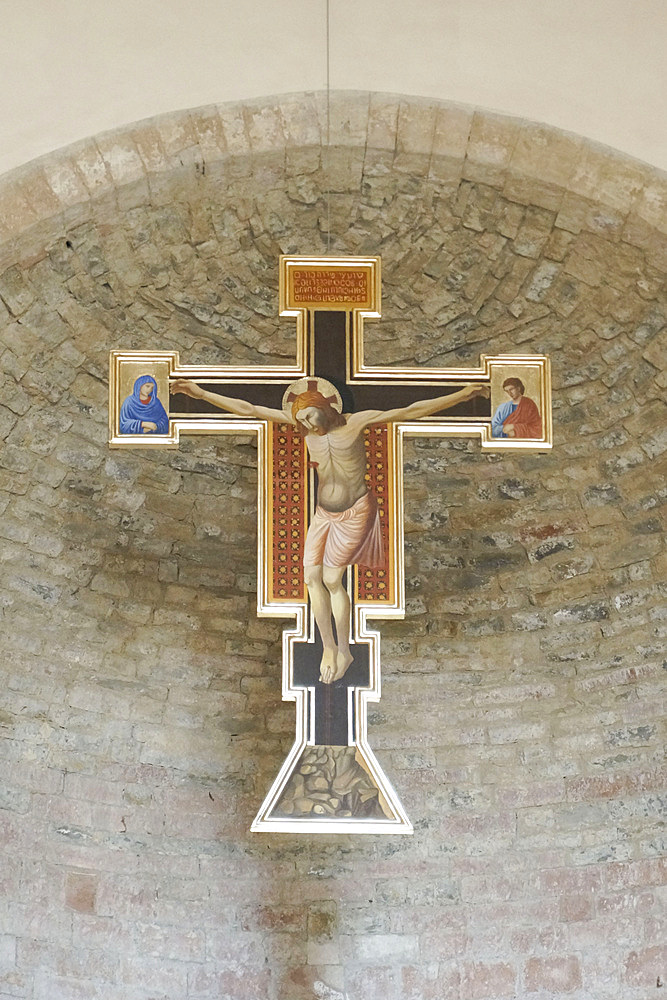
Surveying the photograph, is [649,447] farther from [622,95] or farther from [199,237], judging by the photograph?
[199,237]

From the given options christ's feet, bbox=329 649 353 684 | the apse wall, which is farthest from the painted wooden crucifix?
the apse wall

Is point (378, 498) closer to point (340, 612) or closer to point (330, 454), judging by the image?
point (330, 454)

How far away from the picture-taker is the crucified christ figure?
474 centimetres

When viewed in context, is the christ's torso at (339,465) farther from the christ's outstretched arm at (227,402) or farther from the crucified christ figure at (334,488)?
the christ's outstretched arm at (227,402)

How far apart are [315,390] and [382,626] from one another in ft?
4.87

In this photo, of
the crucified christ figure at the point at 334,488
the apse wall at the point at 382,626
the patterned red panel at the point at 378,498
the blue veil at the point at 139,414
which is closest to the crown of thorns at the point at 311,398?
the crucified christ figure at the point at 334,488

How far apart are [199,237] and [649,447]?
1880 millimetres

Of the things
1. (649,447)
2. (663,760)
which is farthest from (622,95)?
(663,760)

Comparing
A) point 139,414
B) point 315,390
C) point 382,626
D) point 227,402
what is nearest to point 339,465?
point 315,390

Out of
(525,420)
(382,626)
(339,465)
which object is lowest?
(382,626)

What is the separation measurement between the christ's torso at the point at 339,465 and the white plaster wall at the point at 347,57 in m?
1.31

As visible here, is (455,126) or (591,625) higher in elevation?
(455,126)

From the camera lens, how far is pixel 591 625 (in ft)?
19.5

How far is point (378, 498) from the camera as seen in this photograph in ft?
16.1
